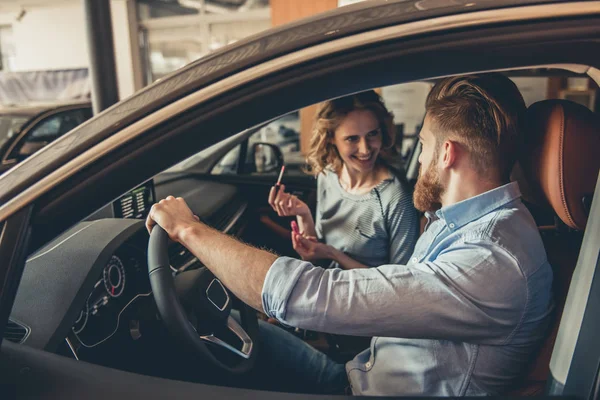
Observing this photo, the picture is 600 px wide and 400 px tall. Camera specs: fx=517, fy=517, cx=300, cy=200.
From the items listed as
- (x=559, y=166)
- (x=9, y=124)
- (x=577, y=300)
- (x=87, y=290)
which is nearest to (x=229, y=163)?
(x=87, y=290)

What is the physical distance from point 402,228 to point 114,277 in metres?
0.98

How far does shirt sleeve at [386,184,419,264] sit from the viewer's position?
183cm

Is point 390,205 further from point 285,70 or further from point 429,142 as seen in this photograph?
point 285,70

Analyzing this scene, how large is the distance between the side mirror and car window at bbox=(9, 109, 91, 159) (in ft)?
7.03

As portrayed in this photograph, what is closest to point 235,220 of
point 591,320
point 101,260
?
point 101,260

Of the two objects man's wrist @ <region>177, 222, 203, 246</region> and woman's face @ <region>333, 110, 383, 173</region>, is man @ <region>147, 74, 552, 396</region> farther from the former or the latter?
woman's face @ <region>333, 110, 383, 173</region>

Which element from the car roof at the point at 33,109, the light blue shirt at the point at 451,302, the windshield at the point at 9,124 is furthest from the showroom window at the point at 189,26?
the light blue shirt at the point at 451,302

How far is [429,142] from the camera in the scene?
1134 millimetres

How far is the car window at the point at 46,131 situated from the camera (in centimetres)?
453

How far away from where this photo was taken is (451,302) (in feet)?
2.82

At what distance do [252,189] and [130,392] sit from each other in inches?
82.2

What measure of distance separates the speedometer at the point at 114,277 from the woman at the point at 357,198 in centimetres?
61

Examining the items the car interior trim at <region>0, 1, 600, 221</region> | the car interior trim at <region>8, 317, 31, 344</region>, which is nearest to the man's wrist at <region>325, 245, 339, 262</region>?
the car interior trim at <region>8, 317, 31, 344</region>

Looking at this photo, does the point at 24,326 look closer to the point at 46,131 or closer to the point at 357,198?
the point at 357,198
